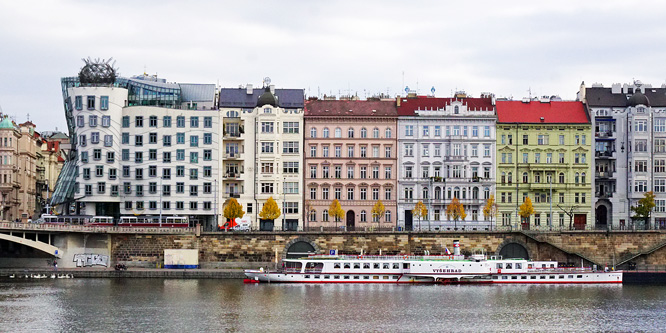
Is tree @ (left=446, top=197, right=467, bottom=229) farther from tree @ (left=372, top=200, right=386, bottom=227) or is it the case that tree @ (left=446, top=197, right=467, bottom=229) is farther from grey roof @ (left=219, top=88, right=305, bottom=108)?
grey roof @ (left=219, top=88, right=305, bottom=108)

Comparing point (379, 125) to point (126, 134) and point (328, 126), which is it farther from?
point (126, 134)

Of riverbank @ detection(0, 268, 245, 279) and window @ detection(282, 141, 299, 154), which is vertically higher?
window @ detection(282, 141, 299, 154)

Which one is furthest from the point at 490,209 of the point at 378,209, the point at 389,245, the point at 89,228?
the point at 89,228

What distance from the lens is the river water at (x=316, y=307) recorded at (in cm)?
8169

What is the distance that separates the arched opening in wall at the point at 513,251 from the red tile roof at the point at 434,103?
812 inches

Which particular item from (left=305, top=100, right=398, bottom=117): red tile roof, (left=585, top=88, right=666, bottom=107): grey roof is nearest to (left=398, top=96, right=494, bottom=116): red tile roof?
(left=305, top=100, right=398, bottom=117): red tile roof

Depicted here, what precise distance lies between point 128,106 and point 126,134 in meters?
3.51

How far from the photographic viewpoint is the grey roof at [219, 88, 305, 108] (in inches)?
5438

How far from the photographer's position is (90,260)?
12194cm

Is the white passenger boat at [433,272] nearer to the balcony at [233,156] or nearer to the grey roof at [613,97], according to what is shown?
the balcony at [233,156]

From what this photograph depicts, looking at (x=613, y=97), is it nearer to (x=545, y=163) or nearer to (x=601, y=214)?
(x=545, y=163)

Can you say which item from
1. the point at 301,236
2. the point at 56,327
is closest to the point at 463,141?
the point at 301,236

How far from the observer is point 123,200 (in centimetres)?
13288

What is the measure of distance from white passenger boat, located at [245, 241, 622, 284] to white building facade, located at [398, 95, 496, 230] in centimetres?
2123
